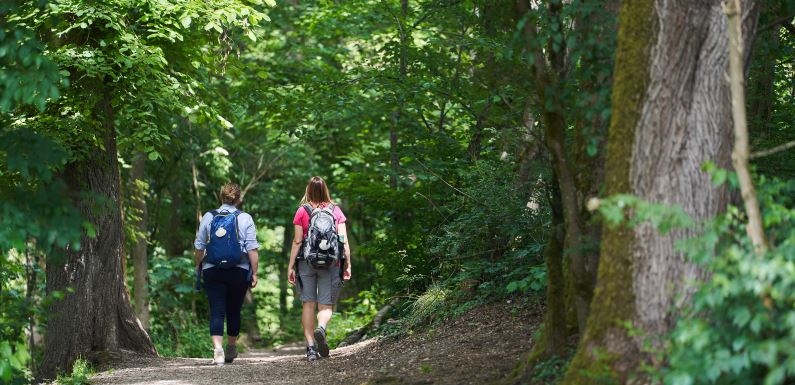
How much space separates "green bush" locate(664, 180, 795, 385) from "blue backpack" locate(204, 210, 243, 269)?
637 cm

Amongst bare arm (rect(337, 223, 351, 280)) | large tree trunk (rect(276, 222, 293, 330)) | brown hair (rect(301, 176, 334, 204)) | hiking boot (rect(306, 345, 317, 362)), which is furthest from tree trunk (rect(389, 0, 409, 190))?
large tree trunk (rect(276, 222, 293, 330))

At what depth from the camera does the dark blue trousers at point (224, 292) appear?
10188 mm

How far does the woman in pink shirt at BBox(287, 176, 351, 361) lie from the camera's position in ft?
33.3

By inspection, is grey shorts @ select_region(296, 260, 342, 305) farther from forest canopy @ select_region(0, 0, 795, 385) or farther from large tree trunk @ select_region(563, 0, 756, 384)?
large tree trunk @ select_region(563, 0, 756, 384)

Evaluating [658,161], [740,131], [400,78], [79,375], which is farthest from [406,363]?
[400,78]

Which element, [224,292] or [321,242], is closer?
[321,242]

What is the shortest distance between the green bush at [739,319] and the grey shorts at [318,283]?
607 centimetres

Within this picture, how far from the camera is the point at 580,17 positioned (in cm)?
609

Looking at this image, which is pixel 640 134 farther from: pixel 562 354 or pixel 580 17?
pixel 562 354

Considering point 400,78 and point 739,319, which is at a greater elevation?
point 400,78

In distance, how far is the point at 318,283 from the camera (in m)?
10.2

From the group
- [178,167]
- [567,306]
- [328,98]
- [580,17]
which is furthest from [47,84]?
[178,167]

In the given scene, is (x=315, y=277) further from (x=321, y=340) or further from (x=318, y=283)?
(x=321, y=340)

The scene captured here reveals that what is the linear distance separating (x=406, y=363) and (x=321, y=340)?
2035mm
